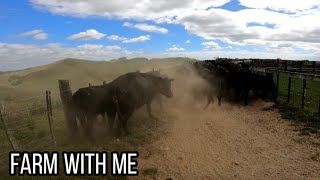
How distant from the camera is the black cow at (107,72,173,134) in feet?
42.8

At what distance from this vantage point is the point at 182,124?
14609 mm

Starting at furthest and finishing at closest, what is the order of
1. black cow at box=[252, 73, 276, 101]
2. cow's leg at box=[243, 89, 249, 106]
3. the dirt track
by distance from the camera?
black cow at box=[252, 73, 276, 101] < cow's leg at box=[243, 89, 249, 106] < the dirt track

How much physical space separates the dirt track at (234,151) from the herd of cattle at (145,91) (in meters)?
1.87

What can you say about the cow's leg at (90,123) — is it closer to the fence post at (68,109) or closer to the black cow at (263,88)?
the fence post at (68,109)

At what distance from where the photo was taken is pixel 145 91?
15242mm

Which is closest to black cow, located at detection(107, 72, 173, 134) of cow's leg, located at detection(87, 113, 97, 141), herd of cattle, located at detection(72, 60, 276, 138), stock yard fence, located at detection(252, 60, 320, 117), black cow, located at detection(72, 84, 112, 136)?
herd of cattle, located at detection(72, 60, 276, 138)

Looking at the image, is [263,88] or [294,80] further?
[294,80]

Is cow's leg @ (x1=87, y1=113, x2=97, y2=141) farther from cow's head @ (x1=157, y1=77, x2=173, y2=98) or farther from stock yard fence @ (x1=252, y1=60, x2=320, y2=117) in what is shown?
stock yard fence @ (x1=252, y1=60, x2=320, y2=117)

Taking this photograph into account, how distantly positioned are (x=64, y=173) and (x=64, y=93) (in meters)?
4.01

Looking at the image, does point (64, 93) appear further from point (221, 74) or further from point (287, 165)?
point (221, 74)

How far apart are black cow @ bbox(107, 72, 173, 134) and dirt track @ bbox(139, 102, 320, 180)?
5.48ft

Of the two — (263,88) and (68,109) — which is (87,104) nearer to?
(68,109)

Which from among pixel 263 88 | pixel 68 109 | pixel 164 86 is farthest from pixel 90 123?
pixel 263 88

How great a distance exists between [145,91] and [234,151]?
5.52 meters
